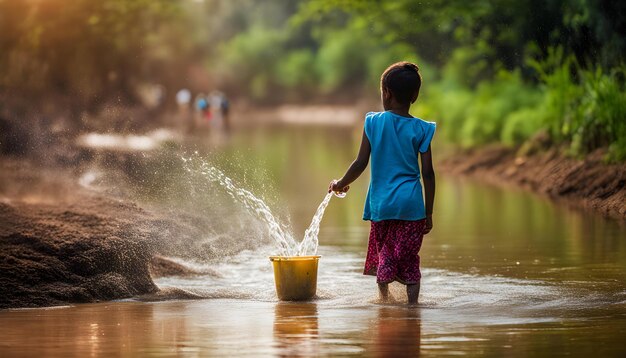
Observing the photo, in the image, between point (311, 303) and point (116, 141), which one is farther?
point (116, 141)

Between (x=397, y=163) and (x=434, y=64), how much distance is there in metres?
27.4

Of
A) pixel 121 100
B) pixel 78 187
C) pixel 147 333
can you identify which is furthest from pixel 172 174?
pixel 121 100

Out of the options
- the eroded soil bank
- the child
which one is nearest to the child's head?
the child

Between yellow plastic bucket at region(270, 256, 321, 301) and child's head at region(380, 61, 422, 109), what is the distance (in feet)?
4.02

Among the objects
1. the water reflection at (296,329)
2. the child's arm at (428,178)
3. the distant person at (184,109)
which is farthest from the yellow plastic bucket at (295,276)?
the distant person at (184,109)

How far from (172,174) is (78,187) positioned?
1.91 m

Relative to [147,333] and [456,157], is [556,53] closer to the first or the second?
[456,157]

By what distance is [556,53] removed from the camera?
23094mm

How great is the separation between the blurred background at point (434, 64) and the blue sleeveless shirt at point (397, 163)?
8.53m

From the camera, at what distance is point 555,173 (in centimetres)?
1948

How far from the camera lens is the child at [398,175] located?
8680 mm

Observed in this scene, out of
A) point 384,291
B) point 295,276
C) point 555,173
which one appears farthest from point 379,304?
point 555,173

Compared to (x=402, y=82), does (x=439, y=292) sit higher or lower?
lower

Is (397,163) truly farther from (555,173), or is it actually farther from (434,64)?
(434,64)
